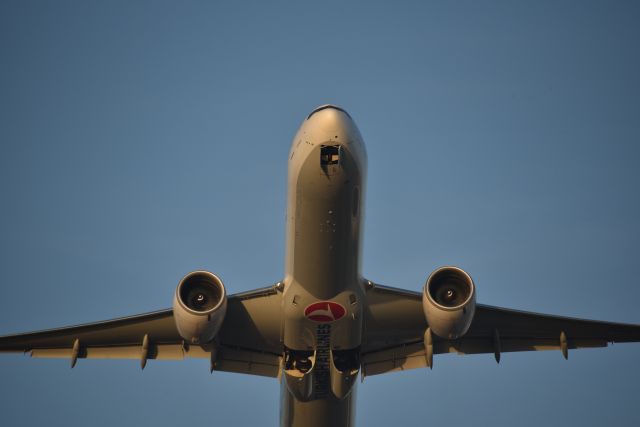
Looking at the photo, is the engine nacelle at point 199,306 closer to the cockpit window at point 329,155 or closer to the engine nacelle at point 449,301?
the cockpit window at point 329,155

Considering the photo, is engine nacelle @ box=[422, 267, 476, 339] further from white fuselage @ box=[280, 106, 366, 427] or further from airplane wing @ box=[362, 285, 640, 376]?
white fuselage @ box=[280, 106, 366, 427]

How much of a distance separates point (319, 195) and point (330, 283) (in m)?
2.15

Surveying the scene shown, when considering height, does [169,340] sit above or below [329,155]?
below

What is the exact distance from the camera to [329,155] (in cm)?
1452

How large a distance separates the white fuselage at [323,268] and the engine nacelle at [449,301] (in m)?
1.62

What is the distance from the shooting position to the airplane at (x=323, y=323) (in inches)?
587

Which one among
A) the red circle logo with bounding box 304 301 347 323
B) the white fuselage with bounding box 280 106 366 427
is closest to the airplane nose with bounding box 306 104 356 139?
the white fuselage with bounding box 280 106 366 427

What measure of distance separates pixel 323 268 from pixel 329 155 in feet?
8.33

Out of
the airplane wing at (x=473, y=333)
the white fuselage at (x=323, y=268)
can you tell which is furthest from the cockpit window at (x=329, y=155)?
the airplane wing at (x=473, y=333)

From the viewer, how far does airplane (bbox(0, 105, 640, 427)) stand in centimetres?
1491

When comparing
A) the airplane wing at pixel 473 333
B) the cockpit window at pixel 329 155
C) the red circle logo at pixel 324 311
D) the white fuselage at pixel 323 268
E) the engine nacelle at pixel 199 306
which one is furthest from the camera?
the airplane wing at pixel 473 333

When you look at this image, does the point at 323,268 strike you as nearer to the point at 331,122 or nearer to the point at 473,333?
the point at 331,122

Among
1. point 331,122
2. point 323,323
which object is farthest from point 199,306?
point 331,122

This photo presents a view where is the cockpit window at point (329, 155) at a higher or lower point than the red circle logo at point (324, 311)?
higher
